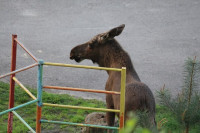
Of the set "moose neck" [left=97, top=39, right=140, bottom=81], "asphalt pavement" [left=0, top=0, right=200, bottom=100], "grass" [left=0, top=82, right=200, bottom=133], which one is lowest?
"grass" [left=0, top=82, right=200, bottom=133]

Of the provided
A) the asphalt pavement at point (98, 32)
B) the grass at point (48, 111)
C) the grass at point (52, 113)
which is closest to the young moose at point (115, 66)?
the grass at point (52, 113)

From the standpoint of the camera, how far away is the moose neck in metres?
5.82

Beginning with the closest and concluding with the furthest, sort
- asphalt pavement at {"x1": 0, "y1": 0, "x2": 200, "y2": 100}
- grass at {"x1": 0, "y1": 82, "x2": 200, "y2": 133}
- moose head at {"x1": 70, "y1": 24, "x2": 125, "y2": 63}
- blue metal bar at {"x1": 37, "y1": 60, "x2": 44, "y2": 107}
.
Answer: blue metal bar at {"x1": 37, "y1": 60, "x2": 44, "y2": 107} → moose head at {"x1": 70, "y1": 24, "x2": 125, "y2": 63} → grass at {"x1": 0, "y1": 82, "x2": 200, "y2": 133} → asphalt pavement at {"x1": 0, "y1": 0, "x2": 200, "y2": 100}

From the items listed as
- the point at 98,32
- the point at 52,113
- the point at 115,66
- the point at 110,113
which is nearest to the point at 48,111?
the point at 52,113

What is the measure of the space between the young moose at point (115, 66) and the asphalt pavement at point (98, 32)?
2.59m

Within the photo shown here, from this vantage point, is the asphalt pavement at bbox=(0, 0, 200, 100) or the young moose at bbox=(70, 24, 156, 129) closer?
the young moose at bbox=(70, 24, 156, 129)

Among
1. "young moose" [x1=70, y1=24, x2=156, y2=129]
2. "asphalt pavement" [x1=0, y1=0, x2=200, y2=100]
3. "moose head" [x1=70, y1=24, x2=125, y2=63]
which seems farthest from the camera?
"asphalt pavement" [x1=0, y1=0, x2=200, y2=100]

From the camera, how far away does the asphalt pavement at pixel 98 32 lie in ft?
32.3

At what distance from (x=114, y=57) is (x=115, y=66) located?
6.0 inches

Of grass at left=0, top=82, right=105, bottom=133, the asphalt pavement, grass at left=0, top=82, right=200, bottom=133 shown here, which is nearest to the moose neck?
grass at left=0, top=82, right=200, bottom=133

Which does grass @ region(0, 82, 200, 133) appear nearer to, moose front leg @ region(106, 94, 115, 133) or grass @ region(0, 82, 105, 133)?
grass @ region(0, 82, 105, 133)

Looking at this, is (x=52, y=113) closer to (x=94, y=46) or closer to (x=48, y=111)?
(x=48, y=111)

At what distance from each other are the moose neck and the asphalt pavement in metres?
2.64

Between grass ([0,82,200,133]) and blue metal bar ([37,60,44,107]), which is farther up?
blue metal bar ([37,60,44,107])
